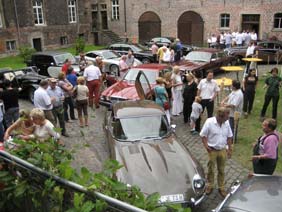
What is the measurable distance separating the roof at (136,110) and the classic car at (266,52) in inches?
537

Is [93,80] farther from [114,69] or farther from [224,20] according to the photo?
[224,20]

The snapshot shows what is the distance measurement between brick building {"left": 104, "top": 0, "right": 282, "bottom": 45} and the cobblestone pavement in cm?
2083

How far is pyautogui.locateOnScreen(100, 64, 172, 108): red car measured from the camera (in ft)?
37.9

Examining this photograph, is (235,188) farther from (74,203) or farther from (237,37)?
(237,37)

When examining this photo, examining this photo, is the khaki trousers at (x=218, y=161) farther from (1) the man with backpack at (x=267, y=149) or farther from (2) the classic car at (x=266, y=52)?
(2) the classic car at (x=266, y=52)

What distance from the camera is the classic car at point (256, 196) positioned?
14.3 feet

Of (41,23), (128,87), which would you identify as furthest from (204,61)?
(41,23)

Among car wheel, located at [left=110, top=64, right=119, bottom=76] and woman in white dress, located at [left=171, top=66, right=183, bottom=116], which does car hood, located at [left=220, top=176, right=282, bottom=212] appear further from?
car wheel, located at [left=110, top=64, right=119, bottom=76]

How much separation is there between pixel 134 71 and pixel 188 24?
21104mm

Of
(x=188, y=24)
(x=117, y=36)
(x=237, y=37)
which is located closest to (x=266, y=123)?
(x=237, y=37)

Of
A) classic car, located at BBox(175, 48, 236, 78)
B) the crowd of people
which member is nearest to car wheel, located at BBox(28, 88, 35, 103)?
classic car, located at BBox(175, 48, 236, 78)

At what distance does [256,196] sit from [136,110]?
3818mm

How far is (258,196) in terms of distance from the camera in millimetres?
4664

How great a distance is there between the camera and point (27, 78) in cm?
1352
